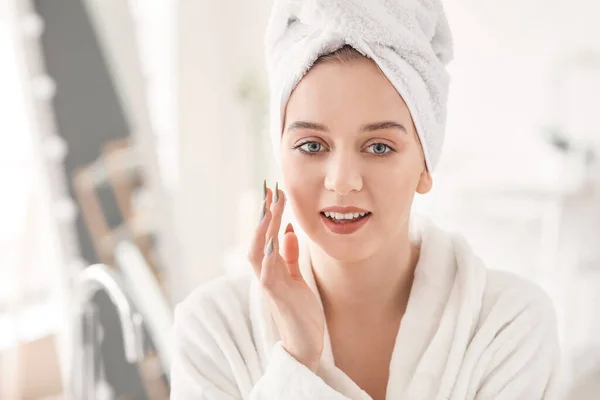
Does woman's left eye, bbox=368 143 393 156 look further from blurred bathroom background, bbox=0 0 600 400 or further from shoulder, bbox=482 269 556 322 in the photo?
blurred bathroom background, bbox=0 0 600 400

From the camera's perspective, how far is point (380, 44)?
67 centimetres

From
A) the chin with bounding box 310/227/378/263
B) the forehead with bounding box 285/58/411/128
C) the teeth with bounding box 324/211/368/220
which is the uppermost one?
the forehead with bounding box 285/58/411/128

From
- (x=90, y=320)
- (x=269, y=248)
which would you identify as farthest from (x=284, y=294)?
(x=90, y=320)

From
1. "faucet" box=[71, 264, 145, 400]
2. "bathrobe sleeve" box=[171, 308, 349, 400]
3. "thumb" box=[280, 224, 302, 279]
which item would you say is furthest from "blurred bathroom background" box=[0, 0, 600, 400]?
"thumb" box=[280, 224, 302, 279]

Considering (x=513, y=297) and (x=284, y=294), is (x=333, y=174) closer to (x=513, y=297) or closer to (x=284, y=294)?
(x=284, y=294)

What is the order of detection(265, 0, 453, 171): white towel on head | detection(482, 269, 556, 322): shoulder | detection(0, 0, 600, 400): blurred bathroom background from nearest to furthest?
detection(265, 0, 453, 171): white towel on head → detection(482, 269, 556, 322): shoulder → detection(0, 0, 600, 400): blurred bathroom background

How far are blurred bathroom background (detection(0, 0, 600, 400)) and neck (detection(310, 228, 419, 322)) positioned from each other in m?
0.71

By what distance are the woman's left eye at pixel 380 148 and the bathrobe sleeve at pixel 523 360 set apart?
269 mm

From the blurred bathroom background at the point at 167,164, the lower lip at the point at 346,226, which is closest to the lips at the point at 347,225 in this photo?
the lower lip at the point at 346,226

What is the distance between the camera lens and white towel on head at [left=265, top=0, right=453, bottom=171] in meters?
0.66

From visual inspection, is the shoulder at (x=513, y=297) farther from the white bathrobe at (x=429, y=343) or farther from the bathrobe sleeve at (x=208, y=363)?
the bathrobe sleeve at (x=208, y=363)

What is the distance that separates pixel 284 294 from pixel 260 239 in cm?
6

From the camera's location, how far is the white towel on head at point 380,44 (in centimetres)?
66

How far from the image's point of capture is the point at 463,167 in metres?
1.90
